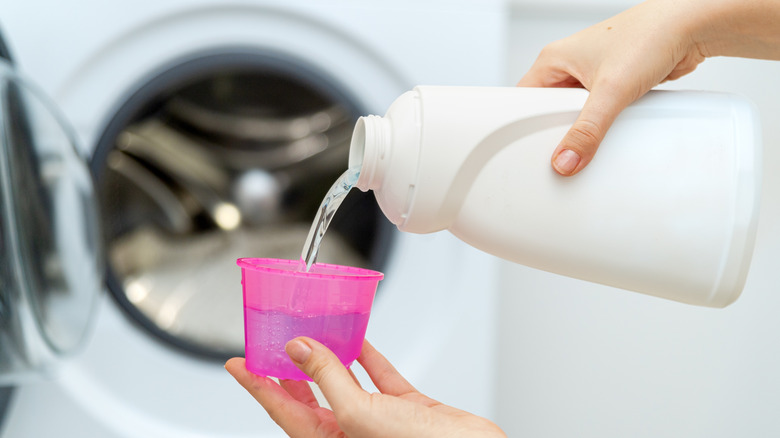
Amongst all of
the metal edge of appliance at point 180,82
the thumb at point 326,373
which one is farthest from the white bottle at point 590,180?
the metal edge of appliance at point 180,82

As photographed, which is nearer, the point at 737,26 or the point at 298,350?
the point at 298,350

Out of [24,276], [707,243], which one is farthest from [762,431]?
[24,276]

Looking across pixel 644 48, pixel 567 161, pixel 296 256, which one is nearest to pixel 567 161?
pixel 567 161

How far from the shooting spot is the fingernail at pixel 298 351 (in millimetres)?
496

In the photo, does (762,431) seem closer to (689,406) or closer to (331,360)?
(689,406)

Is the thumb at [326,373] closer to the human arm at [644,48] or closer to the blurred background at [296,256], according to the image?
the human arm at [644,48]

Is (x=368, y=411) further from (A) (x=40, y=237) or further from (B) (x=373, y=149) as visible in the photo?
(A) (x=40, y=237)

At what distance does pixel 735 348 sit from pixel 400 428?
799mm

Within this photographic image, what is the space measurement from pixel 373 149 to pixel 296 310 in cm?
14

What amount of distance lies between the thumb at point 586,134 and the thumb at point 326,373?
235mm

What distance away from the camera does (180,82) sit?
0.93 metres

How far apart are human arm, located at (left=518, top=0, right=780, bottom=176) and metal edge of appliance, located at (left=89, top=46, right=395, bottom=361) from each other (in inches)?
14.7

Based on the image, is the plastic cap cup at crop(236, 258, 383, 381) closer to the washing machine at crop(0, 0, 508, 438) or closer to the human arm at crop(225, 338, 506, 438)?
the human arm at crop(225, 338, 506, 438)

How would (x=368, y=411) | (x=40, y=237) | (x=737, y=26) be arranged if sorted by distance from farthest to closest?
(x=40, y=237), (x=737, y=26), (x=368, y=411)
